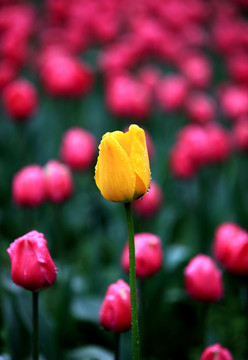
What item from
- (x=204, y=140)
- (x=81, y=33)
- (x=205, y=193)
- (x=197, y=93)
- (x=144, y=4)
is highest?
(x=144, y=4)

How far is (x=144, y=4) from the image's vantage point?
4.61 meters

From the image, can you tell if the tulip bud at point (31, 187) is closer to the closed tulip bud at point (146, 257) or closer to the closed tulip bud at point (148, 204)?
the closed tulip bud at point (148, 204)

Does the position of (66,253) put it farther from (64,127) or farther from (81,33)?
(81,33)

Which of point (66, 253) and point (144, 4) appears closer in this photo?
point (66, 253)

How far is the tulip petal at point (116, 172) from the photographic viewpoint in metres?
0.78

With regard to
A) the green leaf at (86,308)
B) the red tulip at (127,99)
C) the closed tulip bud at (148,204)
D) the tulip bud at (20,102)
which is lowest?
the green leaf at (86,308)

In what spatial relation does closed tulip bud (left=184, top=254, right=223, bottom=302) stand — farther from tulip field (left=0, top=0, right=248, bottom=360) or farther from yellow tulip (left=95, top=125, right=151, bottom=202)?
yellow tulip (left=95, top=125, right=151, bottom=202)

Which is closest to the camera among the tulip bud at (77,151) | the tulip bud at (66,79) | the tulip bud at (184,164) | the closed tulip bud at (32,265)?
the closed tulip bud at (32,265)

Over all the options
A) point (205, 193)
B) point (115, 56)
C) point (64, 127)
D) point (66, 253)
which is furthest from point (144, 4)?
point (66, 253)

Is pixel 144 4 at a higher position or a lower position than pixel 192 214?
higher

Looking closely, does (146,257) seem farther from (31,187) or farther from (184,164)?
(184,164)

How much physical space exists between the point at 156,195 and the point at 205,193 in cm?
60

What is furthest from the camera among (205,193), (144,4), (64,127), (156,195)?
(144,4)

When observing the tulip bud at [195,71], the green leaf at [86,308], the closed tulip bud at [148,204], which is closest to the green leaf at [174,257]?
the closed tulip bud at [148,204]
